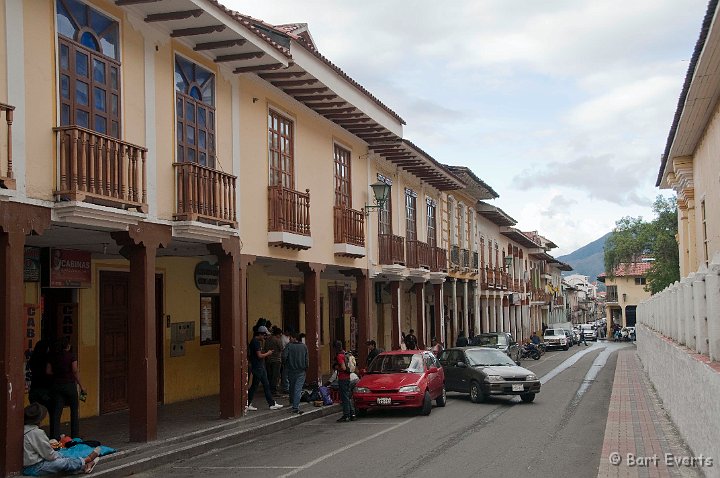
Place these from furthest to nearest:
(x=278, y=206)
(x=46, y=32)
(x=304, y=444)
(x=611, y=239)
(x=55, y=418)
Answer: (x=611, y=239), (x=278, y=206), (x=304, y=444), (x=55, y=418), (x=46, y=32)

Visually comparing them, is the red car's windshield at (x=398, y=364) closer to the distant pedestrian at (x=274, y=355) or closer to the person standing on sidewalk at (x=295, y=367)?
the person standing on sidewalk at (x=295, y=367)

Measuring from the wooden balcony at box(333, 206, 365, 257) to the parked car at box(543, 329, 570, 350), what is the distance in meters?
39.4

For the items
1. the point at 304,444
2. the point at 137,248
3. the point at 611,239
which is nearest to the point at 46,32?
the point at 137,248

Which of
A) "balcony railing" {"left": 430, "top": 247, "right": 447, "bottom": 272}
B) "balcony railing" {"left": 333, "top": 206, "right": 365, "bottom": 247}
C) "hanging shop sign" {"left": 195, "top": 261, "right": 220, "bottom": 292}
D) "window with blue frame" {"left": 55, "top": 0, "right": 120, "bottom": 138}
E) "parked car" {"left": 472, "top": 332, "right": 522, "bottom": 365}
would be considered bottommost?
"parked car" {"left": 472, "top": 332, "right": 522, "bottom": 365}

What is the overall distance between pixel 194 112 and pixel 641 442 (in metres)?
9.47

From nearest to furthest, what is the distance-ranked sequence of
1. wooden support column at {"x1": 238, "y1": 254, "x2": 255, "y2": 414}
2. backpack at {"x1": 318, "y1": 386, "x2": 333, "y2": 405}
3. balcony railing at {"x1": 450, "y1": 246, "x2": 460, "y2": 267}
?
wooden support column at {"x1": 238, "y1": 254, "x2": 255, "y2": 414}, backpack at {"x1": 318, "y1": 386, "x2": 333, "y2": 405}, balcony railing at {"x1": 450, "y1": 246, "x2": 460, "y2": 267}

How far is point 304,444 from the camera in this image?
14.5 m

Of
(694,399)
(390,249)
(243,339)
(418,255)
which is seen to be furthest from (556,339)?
(694,399)

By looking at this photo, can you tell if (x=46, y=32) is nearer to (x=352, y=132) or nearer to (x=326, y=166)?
(x=326, y=166)

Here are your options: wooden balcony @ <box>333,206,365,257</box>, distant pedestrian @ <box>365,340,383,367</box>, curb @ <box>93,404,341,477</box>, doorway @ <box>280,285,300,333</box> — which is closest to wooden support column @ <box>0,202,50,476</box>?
curb @ <box>93,404,341,477</box>

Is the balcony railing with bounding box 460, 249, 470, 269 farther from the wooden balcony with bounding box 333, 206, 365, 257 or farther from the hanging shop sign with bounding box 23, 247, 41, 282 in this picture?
the hanging shop sign with bounding box 23, 247, 41, 282

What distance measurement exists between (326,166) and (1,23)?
38.4 ft

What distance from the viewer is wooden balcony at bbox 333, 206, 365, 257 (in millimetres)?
22250

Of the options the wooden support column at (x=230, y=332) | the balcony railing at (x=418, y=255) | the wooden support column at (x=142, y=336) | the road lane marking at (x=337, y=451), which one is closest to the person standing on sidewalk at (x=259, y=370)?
the wooden support column at (x=230, y=332)
